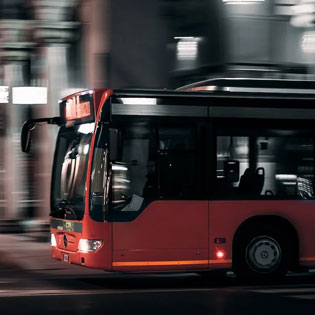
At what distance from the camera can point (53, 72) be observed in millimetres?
19750

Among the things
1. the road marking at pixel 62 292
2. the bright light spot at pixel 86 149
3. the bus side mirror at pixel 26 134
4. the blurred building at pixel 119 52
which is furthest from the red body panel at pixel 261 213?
the blurred building at pixel 119 52

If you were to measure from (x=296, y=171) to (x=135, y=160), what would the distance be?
85.7 inches

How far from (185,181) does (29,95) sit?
909 centimetres

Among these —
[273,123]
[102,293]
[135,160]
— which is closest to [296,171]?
[273,123]

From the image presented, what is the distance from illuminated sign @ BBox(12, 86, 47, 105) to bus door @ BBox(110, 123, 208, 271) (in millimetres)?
8838

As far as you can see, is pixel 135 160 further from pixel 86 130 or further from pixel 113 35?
pixel 113 35

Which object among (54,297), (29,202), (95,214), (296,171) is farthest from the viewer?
(29,202)

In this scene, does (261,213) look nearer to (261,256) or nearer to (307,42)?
(261,256)

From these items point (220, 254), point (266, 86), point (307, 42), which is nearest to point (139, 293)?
point (220, 254)

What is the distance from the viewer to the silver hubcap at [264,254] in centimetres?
1156

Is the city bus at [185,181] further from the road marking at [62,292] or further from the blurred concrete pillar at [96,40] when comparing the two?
the blurred concrete pillar at [96,40]

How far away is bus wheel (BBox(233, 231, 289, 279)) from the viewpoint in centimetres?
1152

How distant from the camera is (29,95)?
19.5 metres

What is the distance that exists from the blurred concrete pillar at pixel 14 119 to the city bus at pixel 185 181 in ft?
25.4
